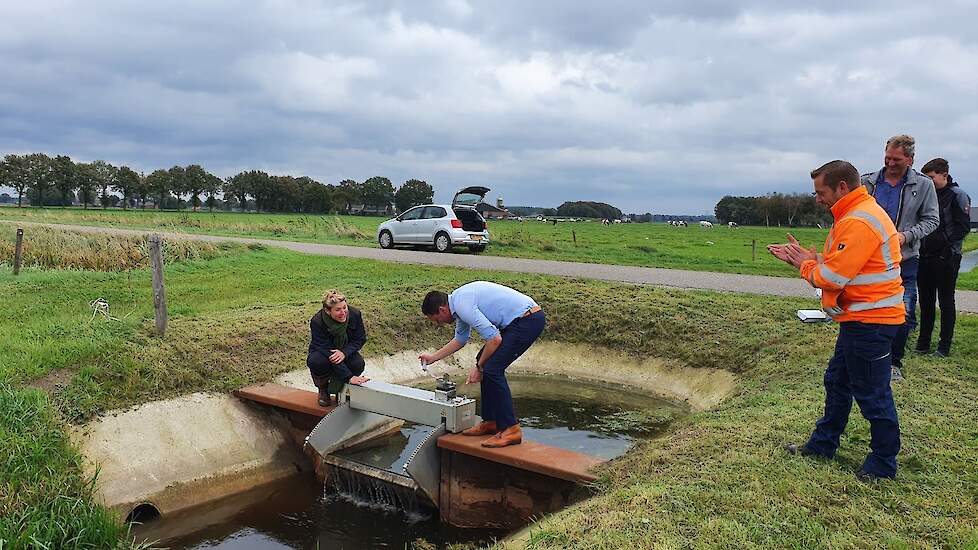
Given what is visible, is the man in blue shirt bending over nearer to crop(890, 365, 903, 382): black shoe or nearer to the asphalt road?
crop(890, 365, 903, 382): black shoe

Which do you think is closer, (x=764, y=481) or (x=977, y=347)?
(x=764, y=481)

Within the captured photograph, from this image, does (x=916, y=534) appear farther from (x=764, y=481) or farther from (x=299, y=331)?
(x=299, y=331)

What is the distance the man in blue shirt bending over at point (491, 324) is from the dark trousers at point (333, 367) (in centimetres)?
165

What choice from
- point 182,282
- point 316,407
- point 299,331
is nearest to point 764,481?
point 316,407

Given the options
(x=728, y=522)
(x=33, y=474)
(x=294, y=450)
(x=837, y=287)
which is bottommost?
(x=294, y=450)

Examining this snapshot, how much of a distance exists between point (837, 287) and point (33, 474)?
6.12 metres

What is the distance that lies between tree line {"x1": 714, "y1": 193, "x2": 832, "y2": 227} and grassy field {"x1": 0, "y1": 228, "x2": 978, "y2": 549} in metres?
73.8

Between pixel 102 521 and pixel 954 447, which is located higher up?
pixel 954 447

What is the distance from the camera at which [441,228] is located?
21.5m

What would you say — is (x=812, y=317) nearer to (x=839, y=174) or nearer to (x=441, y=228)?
(x=839, y=174)

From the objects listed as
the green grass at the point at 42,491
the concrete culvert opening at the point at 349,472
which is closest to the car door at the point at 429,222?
the concrete culvert opening at the point at 349,472

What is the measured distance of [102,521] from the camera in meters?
5.48

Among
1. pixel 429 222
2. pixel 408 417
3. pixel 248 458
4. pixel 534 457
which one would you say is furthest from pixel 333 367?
pixel 429 222

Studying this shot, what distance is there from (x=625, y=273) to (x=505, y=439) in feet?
32.6
